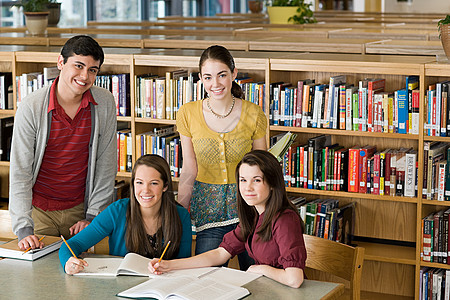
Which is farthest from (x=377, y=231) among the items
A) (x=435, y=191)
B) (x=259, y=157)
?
(x=259, y=157)

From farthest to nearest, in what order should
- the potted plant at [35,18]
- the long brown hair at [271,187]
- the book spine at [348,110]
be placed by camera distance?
the potted plant at [35,18] → the book spine at [348,110] → the long brown hair at [271,187]

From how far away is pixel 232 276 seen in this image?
99.3 inches

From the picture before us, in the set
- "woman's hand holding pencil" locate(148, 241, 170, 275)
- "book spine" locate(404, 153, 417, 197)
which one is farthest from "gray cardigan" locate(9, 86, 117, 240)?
"book spine" locate(404, 153, 417, 197)

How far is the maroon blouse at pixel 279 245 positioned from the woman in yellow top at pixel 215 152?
299 mm

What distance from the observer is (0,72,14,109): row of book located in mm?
4812

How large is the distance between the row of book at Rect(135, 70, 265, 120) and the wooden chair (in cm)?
165

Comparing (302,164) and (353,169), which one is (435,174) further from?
(302,164)

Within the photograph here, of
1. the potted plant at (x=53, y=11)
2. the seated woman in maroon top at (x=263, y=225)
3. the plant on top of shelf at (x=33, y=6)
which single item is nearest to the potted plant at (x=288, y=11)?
the potted plant at (x=53, y=11)

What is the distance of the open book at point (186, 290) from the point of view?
2.29 metres

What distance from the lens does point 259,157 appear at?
2.68 m

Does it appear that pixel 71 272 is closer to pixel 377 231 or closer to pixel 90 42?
pixel 90 42

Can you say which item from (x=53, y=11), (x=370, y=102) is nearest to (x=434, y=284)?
(x=370, y=102)

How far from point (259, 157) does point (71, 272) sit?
0.80m

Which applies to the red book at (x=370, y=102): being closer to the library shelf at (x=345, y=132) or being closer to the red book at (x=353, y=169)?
the library shelf at (x=345, y=132)
